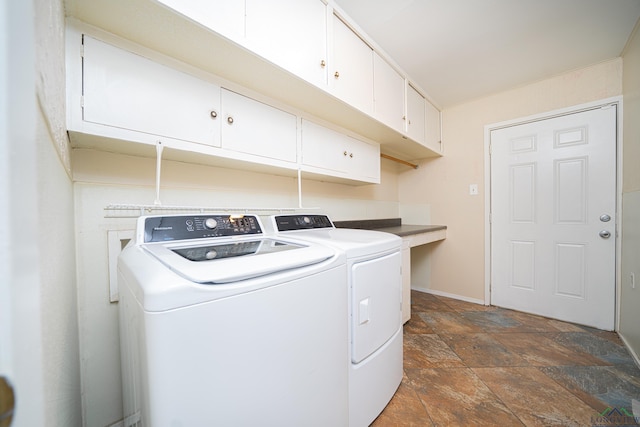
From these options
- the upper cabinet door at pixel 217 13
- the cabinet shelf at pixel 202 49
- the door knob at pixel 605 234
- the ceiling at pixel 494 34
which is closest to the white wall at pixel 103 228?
the cabinet shelf at pixel 202 49

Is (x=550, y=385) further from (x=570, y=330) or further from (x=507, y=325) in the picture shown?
(x=570, y=330)

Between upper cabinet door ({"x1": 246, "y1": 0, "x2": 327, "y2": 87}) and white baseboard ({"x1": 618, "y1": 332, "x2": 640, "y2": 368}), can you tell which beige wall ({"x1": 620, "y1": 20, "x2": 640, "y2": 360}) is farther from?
upper cabinet door ({"x1": 246, "y1": 0, "x2": 327, "y2": 87})

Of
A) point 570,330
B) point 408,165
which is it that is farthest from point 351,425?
point 408,165

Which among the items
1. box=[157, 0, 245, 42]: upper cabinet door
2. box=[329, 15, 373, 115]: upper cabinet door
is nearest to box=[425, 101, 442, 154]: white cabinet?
box=[329, 15, 373, 115]: upper cabinet door

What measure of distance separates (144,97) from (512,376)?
8.33 ft

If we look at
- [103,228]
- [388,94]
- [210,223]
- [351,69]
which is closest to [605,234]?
[388,94]

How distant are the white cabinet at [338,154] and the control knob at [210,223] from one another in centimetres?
71

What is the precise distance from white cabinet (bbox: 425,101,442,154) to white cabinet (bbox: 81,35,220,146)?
87.6 inches

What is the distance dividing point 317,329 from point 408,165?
9.19 ft

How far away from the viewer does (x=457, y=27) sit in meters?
1.58

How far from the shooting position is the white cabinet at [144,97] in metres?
0.84

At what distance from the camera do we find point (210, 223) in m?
1.07

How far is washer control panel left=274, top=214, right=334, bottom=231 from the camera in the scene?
4.48ft

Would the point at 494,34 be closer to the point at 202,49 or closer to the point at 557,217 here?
the point at 557,217
